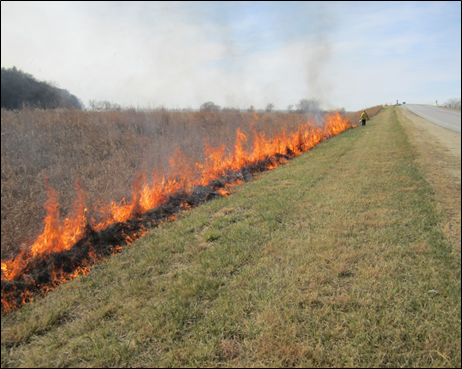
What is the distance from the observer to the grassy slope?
6.50 ft

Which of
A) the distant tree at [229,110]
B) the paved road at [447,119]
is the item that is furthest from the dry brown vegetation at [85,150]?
the paved road at [447,119]

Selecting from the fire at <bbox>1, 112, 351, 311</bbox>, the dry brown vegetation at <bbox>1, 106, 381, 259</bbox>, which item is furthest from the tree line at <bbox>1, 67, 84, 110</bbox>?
the fire at <bbox>1, 112, 351, 311</bbox>

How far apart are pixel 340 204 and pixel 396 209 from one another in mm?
881

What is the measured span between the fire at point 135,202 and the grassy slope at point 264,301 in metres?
0.66

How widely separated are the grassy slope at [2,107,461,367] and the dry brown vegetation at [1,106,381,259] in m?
1.81

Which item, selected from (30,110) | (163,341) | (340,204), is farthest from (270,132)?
(163,341)

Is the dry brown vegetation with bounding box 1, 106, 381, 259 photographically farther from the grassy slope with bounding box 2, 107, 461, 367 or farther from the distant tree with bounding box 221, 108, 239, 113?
the grassy slope with bounding box 2, 107, 461, 367

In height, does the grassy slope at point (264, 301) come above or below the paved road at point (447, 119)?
below

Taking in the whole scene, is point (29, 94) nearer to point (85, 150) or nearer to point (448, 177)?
point (85, 150)

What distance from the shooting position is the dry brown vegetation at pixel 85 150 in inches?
191

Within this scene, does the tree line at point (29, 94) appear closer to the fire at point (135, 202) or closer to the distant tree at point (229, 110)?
the fire at point (135, 202)

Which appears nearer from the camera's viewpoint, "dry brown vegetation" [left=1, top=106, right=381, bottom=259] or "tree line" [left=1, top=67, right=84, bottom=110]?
"dry brown vegetation" [left=1, top=106, right=381, bottom=259]

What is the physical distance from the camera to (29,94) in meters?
8.60

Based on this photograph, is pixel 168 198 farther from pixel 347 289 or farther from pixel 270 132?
pixel 270 132
